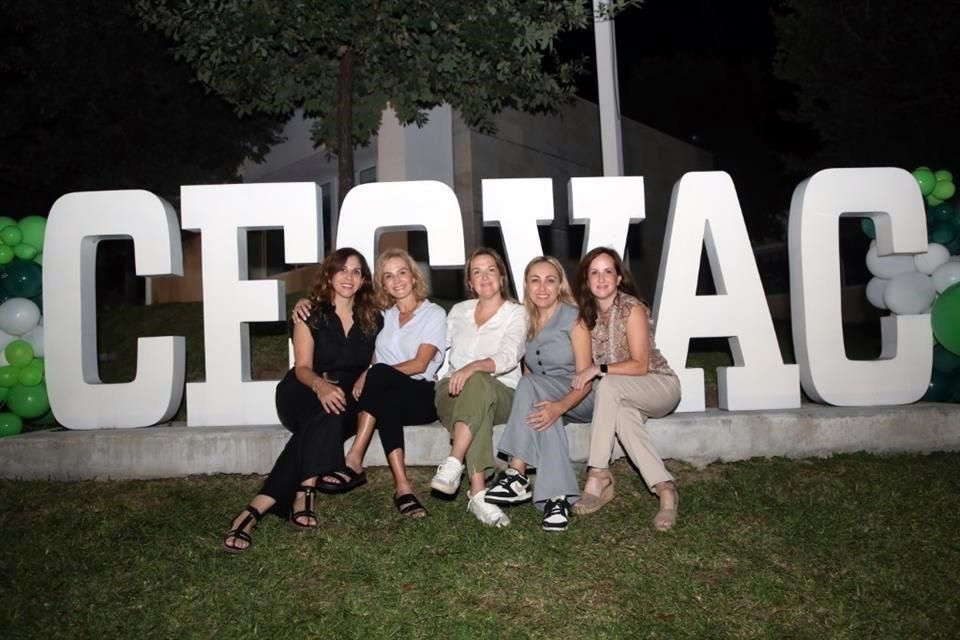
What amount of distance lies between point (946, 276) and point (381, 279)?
4470 millimetres

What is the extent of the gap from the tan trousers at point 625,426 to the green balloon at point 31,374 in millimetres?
4280

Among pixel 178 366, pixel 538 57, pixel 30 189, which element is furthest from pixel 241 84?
pixel 30 189

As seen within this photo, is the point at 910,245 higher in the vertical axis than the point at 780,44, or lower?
lower

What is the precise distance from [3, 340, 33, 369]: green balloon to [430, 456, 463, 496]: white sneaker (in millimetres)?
3617

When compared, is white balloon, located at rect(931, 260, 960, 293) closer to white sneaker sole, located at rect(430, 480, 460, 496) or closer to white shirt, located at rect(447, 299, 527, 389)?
white shirt, located at rect(447, 299, 527, 389)

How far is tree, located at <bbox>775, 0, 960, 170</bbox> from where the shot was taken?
517 inches

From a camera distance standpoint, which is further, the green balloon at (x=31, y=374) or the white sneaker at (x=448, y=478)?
the green balloon at (x=31, y=374)

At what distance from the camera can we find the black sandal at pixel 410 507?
4.47m

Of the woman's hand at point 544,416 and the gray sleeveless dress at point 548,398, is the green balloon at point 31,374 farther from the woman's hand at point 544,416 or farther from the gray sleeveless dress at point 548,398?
the woman's hand at point 544,416

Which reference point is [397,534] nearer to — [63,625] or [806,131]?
[63,625]

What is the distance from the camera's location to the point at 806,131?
21141 mm

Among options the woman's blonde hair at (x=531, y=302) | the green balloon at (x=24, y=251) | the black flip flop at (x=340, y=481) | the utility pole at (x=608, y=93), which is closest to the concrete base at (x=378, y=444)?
the woman's blonde hair at (x=531, y=302)

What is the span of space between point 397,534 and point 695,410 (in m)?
2.58

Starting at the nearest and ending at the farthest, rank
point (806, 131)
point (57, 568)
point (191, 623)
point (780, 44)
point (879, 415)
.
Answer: point (191, 623) → point (57, 568) → point (879, 415) → point (780, 44) → point (806, 131)
